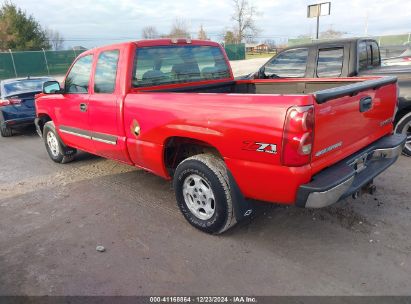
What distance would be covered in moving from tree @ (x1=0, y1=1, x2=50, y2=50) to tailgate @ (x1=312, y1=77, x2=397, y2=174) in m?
40.6

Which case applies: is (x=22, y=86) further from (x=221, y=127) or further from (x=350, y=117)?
(x=350, y=117)

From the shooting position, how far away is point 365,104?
3104mm

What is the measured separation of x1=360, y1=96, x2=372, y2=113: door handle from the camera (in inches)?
120

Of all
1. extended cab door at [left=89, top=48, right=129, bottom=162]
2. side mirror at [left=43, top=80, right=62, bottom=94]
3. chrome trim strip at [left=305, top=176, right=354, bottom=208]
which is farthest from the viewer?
side mirror at [left=43, top=80, right=62, bottom=94]

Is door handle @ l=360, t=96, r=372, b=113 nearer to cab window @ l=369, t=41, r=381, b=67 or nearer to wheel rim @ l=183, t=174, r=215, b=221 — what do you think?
wheel rim @ l=183, t=174, r=215, b=221

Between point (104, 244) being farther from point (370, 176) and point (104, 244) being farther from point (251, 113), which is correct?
point (370, 176)

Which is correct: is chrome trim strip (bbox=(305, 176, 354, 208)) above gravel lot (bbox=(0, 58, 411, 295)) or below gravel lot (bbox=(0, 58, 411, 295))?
above

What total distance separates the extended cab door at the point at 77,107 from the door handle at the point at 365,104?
10.5 ft

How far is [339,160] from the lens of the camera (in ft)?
9.90

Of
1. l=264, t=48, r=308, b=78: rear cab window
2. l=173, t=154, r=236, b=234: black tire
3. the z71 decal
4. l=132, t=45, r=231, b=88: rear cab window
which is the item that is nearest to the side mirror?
l=132, t=45, r=231, b=88: rear cab window

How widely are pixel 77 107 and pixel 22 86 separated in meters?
5.13

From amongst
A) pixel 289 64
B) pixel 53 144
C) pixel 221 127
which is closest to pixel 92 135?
pixel 53 144

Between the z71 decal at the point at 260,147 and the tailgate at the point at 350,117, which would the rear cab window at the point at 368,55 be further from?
the z71 decal at the point at 260,147

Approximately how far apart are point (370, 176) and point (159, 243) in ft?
6.69
